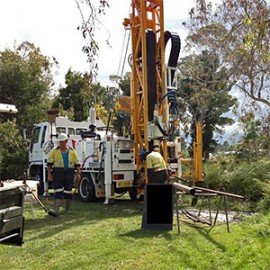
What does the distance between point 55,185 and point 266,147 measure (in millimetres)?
12630

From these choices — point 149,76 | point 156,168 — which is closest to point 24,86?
point 149,76

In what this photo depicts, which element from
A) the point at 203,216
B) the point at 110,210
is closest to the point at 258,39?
the point at 203,216

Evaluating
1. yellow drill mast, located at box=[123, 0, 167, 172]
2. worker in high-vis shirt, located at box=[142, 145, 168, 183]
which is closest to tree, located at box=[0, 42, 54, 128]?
yellow drill mast, located at box=[123, 0, 167, 172]

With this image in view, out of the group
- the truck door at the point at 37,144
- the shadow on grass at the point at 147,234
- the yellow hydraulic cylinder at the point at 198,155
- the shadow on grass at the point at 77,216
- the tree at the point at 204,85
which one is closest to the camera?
the shadow on grass at the point at 147,234

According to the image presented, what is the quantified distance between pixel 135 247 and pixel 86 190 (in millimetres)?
6086

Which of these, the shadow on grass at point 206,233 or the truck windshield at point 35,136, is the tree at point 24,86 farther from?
the shadow on grass at point 206,233

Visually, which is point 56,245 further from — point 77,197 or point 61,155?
point 77,197

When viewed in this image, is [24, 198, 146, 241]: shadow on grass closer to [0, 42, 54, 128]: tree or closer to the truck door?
the truck door

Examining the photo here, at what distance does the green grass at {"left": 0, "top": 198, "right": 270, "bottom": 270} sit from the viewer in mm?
5762

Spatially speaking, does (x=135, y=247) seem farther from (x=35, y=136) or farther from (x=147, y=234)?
(x=35, y=136)

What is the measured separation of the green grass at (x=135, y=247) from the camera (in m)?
5.76

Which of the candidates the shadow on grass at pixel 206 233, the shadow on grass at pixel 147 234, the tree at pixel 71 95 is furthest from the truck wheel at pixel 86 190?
the tree at pixel 71 95

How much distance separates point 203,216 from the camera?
9406 millimetres

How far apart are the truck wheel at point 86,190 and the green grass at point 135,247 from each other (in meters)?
3.30
